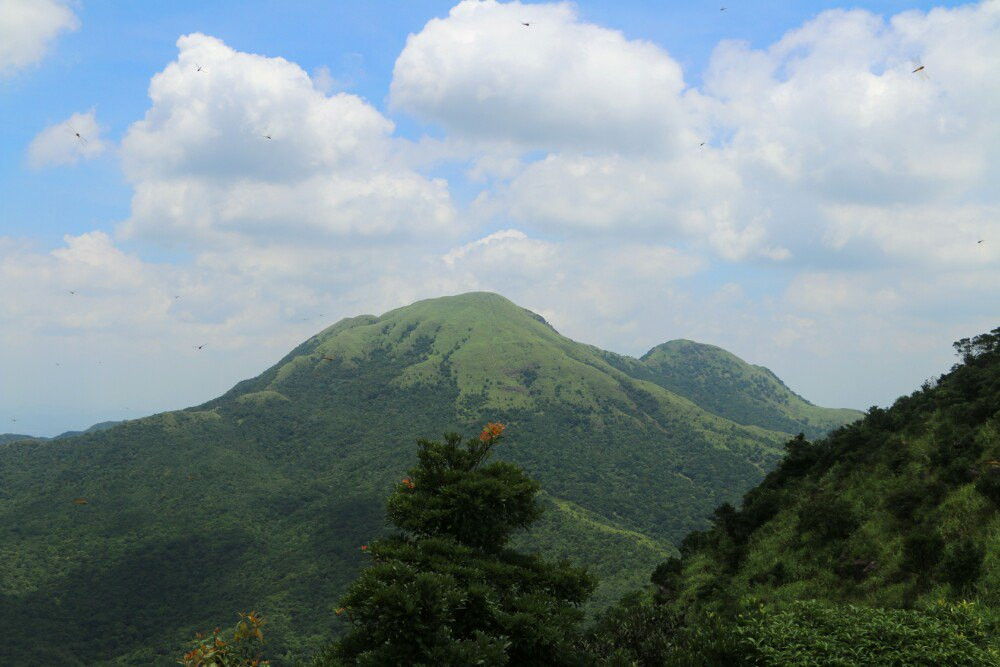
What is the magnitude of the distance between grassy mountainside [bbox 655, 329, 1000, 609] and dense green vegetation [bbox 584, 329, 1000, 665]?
0.09m

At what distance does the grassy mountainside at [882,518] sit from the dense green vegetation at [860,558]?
9cm

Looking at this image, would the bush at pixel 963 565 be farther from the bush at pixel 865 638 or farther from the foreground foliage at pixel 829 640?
the bush at pixel 865 638

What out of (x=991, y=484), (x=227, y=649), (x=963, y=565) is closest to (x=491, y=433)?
(x=227, y=649)

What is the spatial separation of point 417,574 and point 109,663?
4891 inches

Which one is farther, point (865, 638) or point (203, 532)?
point (203, 532)

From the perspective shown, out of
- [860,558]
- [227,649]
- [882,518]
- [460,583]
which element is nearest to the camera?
[227,649]

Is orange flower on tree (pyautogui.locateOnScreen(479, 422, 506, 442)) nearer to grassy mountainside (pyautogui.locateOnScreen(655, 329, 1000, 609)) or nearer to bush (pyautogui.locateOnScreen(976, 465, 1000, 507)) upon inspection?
grassy mountainside (pyautogui.locateOnScreen(655, 329, 1000, 609))

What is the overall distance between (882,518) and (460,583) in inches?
959

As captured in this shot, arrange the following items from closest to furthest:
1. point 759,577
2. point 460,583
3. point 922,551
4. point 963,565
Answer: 1. point 460,583
2. point 963,565
3. point 922,551
4. point 759,577

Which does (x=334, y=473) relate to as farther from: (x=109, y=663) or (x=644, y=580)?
(x=644, y=580)

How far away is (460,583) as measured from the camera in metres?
18.8

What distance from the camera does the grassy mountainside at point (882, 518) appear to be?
2439cm

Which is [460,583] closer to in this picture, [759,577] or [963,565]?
[963,565]

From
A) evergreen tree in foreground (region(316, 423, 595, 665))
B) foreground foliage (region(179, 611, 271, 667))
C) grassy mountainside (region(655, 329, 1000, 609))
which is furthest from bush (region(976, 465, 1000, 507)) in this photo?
foreground foliage (region(179, 611, 271, 667))
